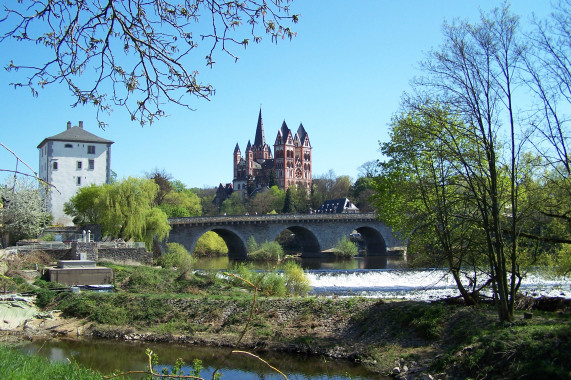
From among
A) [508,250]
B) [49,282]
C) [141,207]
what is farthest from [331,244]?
[508,250]

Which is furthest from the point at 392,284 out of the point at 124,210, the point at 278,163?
the point at 278,163

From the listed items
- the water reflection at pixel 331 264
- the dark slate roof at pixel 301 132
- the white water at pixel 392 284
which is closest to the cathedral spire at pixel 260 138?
the dark slate roof at pixel 301 132

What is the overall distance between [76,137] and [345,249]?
31281 millimetres

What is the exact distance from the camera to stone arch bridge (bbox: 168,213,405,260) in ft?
174

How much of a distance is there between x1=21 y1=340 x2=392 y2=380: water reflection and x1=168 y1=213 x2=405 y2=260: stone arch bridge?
33.7m

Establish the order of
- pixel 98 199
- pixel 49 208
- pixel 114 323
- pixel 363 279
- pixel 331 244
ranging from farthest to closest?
pixel 331 244 → pixel 49 208 → pixel 98 199 → pixel 363 279 → pixel 114 323

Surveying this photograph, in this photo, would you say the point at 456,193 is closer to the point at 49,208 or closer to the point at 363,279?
the point at 363,279

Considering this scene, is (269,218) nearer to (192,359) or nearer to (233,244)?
(233,244)

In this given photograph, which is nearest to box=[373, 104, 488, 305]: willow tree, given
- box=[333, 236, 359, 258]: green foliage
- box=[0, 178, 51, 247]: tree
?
box=[0, 178, 51, 247]: tree

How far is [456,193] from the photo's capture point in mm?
15922

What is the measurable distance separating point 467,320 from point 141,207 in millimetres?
27755

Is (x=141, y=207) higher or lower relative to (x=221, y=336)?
higher

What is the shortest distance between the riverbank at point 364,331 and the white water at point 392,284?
23.8ft

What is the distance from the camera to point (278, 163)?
447 ft
